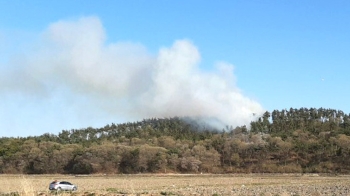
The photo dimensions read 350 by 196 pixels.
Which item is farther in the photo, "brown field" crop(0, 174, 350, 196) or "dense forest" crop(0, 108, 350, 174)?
"dense forest" crop(0, 108, 350, 174)

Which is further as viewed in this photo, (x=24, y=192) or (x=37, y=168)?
(x=37, y=168)

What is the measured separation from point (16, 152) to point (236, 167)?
64782 mm

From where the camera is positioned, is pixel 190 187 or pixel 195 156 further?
pixel 195 156

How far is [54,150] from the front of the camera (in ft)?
423

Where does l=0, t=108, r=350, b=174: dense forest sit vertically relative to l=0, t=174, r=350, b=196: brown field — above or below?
above

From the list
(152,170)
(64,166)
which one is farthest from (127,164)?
(64,166)

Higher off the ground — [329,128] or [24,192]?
[329,128]

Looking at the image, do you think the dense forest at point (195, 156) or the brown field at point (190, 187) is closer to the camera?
the brown field at point (190, 187)

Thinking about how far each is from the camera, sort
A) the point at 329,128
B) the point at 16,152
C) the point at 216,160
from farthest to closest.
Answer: the point at 329,128 → the point at 16,152 → the point at 216,160

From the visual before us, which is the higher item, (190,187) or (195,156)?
(195,156)

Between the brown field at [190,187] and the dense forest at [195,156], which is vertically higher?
the dense forest at [195,156]

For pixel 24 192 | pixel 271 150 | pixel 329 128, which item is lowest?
pixel 24 192

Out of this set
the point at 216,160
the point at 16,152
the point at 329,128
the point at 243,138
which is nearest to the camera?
the point at 216,160

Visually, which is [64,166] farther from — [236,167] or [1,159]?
[236,167]
